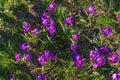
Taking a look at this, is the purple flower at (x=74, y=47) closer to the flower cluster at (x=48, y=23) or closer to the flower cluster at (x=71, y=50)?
the flower cluster at (x=71, y=50)

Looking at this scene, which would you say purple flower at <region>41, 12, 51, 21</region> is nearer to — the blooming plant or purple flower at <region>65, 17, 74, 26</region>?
the blooming plant

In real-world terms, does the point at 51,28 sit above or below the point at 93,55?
above

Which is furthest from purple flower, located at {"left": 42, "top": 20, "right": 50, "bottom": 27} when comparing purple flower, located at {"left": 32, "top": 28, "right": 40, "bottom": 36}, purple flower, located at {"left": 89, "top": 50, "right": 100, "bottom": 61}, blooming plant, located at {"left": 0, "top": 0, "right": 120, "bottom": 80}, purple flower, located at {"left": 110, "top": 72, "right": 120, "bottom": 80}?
purple flower, located at {"left": 110, "top": 72, "right": 120, "bottom": 80}

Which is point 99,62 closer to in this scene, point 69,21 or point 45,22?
point 69,21

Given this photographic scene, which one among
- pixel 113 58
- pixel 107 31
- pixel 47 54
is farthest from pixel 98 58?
pixel 47 54

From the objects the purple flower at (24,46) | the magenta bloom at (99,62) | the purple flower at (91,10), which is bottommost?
→ the magenta bloom at (99,62)

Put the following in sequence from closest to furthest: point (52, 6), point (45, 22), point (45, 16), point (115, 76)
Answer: point (115, 76)
point (45, 22)
point (45, 16)
point (52, 6)

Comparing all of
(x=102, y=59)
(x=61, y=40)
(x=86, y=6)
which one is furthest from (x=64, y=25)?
(x=102, y=59)

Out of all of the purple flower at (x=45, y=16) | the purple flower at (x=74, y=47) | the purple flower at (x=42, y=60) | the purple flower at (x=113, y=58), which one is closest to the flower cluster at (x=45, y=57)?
the purple flower at (x=42, y=60)

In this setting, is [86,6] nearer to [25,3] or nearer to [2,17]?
[25,3]
